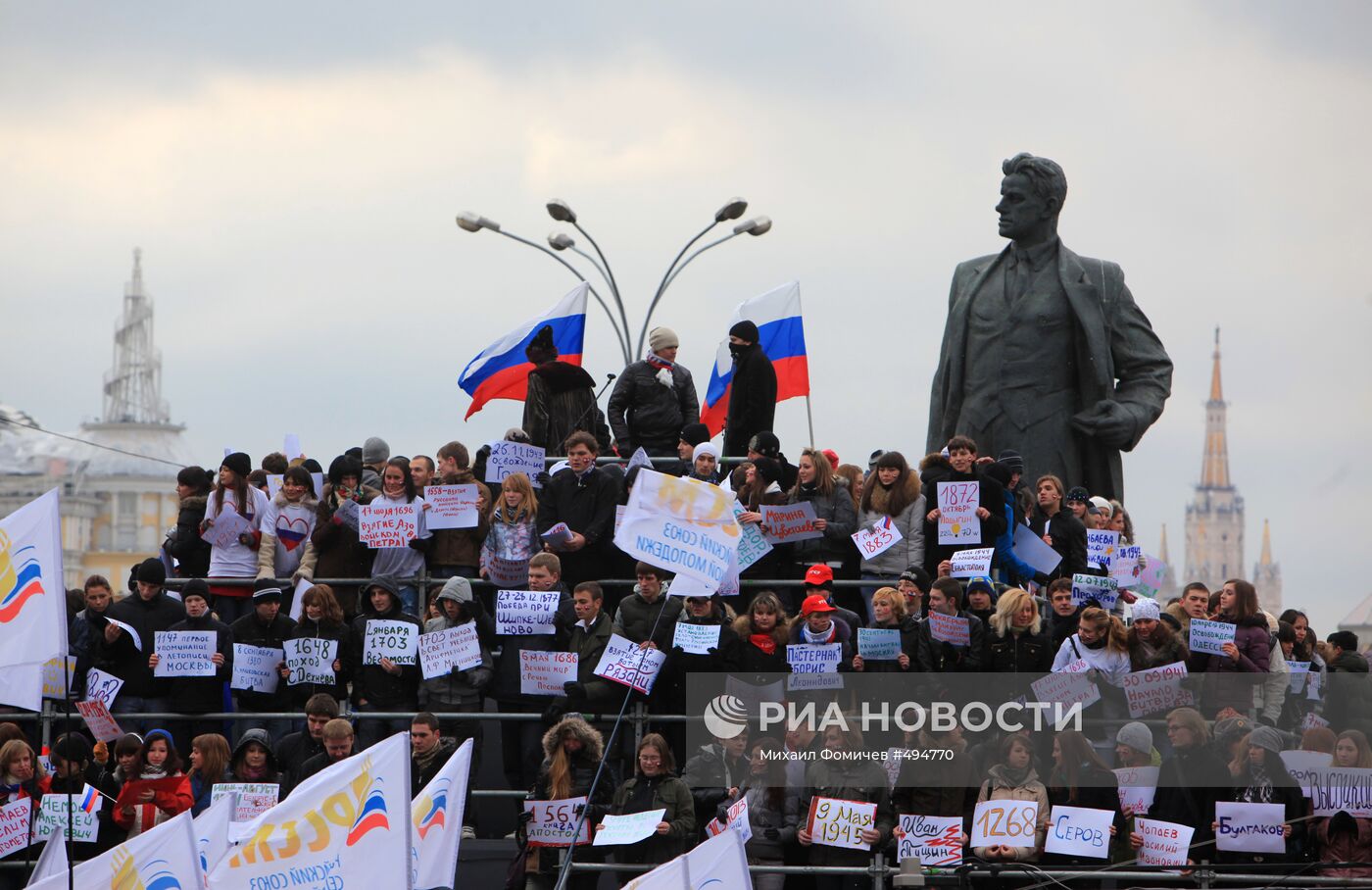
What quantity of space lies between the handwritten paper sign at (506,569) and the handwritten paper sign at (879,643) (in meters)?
2.85

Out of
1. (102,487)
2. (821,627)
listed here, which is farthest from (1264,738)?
(102,487)

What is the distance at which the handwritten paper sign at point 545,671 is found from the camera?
1772 centimetres

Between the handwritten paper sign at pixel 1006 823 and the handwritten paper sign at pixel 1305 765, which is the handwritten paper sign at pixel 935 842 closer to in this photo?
the handwritten paper sign at pixel 1006 823

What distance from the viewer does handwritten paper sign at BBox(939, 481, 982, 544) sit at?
18594 millimetres

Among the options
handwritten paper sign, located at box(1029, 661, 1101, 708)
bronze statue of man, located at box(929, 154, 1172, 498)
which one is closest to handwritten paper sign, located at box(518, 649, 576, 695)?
handwritten paper sign, located at box(1029, 661, 1101, 708)

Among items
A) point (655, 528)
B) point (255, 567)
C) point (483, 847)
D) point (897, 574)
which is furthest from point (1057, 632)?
point (255, 567)

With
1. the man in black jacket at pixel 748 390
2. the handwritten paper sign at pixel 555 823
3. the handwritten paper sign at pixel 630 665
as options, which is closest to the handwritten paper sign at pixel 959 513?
the handwritten paper sign at pixel 630 665

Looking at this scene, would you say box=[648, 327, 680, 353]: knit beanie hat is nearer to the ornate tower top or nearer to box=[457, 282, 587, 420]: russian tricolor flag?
box=[457, 282, 587, 420]: russian tricolor flag

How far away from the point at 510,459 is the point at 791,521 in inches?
101

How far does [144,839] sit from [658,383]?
302 inches

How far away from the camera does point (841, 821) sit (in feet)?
53.4

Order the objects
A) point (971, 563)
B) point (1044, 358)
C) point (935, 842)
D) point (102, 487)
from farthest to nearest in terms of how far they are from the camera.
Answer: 1. point (102, 487)
2. point (1044, 358)
3. point (971, 563)
4. point (935, 842)

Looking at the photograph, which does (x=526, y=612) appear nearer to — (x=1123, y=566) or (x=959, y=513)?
(x=959, y=513)

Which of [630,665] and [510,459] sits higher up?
[510,459]
